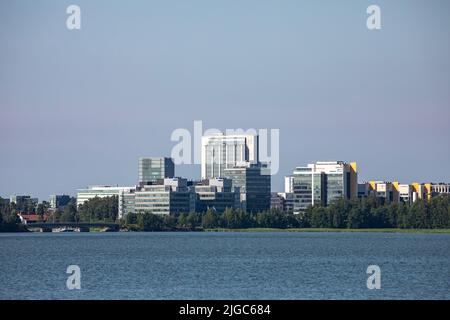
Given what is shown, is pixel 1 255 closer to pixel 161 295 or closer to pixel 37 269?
pixel 37 269

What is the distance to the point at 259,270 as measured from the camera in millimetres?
79250

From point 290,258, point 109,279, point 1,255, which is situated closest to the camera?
point 109,279

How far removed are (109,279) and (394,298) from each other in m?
19.5

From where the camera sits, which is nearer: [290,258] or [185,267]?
[185,267]

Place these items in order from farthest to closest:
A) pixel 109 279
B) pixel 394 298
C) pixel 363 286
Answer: pixel 109 279
pixel 363 286
pixel 394 298

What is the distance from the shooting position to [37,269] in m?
80.6
